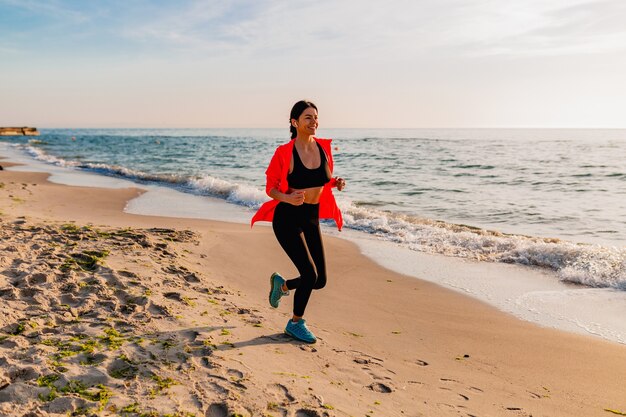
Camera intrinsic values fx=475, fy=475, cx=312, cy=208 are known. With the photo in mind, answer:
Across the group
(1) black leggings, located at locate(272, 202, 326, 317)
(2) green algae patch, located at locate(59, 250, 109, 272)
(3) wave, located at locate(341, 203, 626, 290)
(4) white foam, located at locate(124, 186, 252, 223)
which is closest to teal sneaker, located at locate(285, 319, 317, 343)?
(1) black leggings, located at locate(272, 202, 326, 317)

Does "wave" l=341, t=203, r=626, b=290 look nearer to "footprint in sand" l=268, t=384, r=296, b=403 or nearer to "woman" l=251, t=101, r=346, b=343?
"woman" l=251, t=101, r=346, b=343

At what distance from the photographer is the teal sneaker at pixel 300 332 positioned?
4711 mm

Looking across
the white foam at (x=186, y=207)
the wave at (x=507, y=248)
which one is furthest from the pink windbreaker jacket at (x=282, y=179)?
the white foam at (x=186, y=207)

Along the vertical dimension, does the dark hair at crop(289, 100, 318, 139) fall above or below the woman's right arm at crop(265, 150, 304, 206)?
above

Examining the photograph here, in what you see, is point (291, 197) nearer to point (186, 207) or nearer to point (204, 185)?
point (186, 207)

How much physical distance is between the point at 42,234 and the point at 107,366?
501cm

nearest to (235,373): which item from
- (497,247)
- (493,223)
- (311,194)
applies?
(311,194)

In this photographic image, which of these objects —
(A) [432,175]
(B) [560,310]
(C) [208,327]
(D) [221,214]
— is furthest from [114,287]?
(A) [432,175]

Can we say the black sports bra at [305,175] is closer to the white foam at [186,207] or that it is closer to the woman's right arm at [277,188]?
the woman's right arm at [277,188]

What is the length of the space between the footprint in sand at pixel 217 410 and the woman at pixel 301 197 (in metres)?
1.55

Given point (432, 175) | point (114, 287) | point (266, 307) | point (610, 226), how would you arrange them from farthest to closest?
1. point (432, 175)
2. point (610, 226)
3. point (266, 307)
4. point (114, 287)

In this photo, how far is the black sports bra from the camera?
4566mm

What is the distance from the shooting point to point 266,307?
592 centimetres

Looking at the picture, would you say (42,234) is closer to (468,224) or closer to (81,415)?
(81,415)
